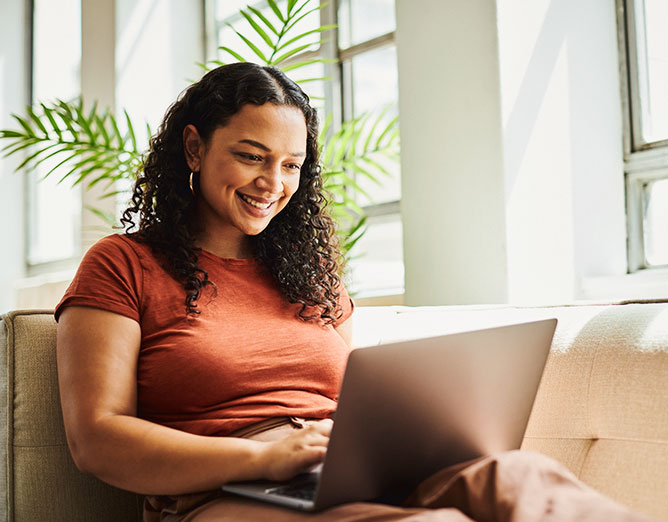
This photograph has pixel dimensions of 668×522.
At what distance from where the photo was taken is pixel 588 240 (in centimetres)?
199

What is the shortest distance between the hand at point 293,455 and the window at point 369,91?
5.64 feet

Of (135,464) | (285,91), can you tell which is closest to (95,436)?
(135,464)

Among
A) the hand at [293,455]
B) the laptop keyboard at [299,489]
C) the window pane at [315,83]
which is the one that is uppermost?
the window pane at [315,83]

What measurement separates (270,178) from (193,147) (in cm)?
17

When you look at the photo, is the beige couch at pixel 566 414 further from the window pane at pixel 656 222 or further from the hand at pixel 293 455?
the window pane at pixel 656 222

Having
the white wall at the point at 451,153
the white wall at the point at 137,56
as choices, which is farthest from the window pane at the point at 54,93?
the white wall at the point at 451,153

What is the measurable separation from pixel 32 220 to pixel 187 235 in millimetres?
3625

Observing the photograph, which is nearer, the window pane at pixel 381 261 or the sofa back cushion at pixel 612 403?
the sofa back cushion at pixel 612 403

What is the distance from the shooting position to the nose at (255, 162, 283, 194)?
52.6 inches

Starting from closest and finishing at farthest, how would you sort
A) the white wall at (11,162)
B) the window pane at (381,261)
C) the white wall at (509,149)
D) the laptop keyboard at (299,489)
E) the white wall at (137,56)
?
the laptop keyboard at (299,489)
the white wall at (509,149)
the window pane at (381,261)
the white wall at (137,56)
the white wall at (11,162)

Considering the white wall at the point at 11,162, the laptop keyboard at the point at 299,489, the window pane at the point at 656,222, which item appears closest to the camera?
the laptop keyboard at the point at 299,489

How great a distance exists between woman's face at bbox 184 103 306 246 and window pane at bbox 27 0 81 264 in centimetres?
300

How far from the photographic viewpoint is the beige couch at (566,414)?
3.70 ft

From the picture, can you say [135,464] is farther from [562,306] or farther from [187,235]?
Answer: [562,306]
